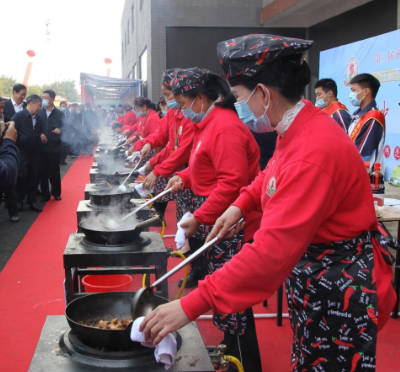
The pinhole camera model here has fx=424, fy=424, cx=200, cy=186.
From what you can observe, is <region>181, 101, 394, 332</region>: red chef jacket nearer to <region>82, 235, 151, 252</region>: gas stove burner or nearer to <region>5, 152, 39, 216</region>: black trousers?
<region>82, 235, 151, 252</region>: gas stove burner

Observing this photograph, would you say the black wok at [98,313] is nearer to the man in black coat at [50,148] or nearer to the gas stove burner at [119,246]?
the gas stove burner at [119,246]

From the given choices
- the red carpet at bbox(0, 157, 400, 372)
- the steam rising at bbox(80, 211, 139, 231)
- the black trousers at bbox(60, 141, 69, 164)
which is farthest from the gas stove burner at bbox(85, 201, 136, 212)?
the black trousers at bbox(60, 141, 69, 164)

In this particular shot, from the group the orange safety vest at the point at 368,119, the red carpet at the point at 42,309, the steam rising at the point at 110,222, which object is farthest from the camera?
the orange safety vest at the point at 368,119

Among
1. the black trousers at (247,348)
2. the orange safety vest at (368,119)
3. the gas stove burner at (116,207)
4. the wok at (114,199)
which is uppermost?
the orange safety vest at (368,119)

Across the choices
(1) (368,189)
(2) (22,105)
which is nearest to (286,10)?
(2) (22,105)

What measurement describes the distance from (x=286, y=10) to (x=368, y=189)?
11189 millimetres

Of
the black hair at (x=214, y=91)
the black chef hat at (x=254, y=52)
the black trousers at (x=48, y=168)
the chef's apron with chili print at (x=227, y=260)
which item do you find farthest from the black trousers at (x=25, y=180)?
the black chef hat at (x=254, y=52)

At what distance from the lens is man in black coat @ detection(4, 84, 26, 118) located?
26.0 ft

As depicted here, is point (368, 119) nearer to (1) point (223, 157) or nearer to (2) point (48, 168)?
(1) point (223, 157)

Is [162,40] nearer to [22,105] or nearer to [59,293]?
[22,105]

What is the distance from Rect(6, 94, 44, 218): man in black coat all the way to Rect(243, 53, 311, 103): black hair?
6.34 metres

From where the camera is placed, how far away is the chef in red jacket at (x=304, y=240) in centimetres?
135

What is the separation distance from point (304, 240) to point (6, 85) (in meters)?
52.6

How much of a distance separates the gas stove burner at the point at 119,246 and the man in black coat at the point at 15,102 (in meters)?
5.91
